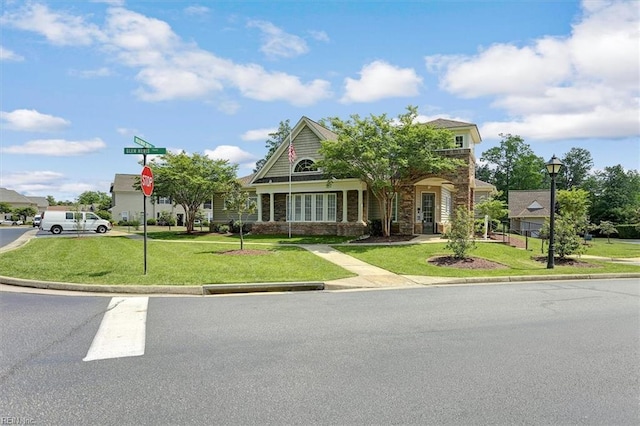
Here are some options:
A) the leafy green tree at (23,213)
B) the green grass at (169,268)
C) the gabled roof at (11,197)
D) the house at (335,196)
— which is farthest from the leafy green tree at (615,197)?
the gabled roof at (11,197)

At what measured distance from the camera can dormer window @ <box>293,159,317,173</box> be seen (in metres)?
29.5

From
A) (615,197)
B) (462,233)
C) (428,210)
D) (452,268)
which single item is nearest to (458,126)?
(428,210)

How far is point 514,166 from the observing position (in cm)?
7394

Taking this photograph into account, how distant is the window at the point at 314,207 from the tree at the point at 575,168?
74.5 meters

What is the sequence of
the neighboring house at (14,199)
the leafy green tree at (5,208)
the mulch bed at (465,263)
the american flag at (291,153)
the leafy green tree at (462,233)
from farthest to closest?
the neighboring house at (14,199), the leafy green tree at (5,208), the american flag at (291,153), the leafy green tree at (462,233), the mulch bed at (465,263)

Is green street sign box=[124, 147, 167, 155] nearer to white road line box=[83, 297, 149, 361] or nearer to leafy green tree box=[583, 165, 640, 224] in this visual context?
white road line box=[83, 297, 149, 361]

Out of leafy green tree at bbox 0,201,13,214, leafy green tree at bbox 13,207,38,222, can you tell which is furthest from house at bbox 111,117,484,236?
leafy green tree at bbox 0,201,13,214

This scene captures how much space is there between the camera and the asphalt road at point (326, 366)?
12.3 ft

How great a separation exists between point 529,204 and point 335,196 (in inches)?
1403

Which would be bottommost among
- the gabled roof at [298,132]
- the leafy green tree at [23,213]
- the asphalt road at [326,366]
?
the asphalt road at [326,366]

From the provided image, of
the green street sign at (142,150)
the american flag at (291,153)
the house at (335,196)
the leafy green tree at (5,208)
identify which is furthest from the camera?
the leafy green tree at (5,208)

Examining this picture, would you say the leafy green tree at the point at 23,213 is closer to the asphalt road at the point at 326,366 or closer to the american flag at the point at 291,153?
the american flag at the point at 291,153

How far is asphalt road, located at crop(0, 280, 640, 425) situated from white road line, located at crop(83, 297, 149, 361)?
0.15 metres

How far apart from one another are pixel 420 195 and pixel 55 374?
79.5ft
